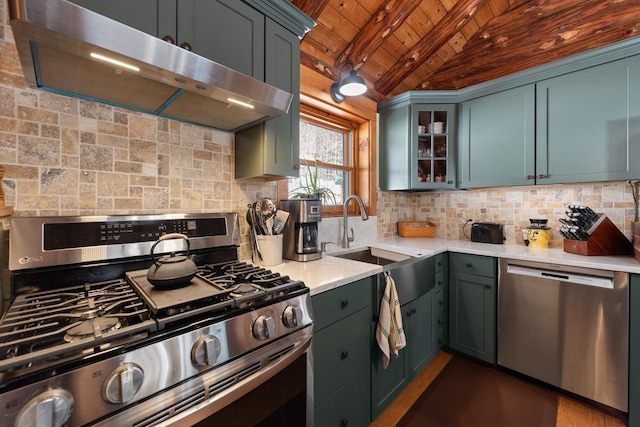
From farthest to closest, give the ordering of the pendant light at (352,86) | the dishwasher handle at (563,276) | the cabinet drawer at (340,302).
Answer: the pendant light at (352,86), the dishwasher handle at (563,276), the cabinet drawer at (340,302)

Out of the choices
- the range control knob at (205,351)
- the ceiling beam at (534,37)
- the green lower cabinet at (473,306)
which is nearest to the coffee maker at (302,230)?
the range control knob at (205,351)

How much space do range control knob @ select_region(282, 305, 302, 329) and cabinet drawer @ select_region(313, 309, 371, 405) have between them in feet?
0.68

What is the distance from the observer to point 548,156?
2.07m

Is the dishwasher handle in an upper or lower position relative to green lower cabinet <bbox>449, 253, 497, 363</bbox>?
upper

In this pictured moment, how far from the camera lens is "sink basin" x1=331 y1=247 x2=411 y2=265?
2264 millimetres

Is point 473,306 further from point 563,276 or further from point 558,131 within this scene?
point 558,131

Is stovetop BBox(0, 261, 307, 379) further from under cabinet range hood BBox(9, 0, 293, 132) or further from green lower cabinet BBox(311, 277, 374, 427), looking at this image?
under cabinet range hood BBox(9, 0, 293, 132)

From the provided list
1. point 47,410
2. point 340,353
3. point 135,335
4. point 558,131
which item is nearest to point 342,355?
point 340,353

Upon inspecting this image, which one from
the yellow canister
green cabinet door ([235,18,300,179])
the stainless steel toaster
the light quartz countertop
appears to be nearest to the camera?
the light quartz countertop

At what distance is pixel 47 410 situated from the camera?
1.73 feet

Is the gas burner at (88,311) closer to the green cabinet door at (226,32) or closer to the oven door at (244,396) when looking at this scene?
the oven door at (244,396)

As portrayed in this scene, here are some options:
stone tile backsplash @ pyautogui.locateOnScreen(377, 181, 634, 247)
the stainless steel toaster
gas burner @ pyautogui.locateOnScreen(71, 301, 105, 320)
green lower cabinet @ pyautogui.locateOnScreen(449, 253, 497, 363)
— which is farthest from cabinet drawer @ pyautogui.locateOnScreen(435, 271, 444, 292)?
gas burner @ pyautogui.locateOnScreen(71, 301, 105, 320)

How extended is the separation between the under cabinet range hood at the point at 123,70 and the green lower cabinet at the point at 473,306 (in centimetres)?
185

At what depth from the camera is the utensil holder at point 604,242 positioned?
1836mm
